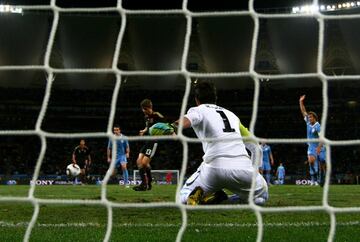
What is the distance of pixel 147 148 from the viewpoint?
9.45m

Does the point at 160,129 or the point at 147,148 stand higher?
the point at 160,129

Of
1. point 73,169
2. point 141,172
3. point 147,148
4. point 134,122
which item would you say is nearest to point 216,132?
point 147,148

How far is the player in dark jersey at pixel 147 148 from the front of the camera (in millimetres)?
8617

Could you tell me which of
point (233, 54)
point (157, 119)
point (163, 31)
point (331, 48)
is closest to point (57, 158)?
point (163, 31)

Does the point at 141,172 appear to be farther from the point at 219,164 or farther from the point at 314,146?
the point at 219,164

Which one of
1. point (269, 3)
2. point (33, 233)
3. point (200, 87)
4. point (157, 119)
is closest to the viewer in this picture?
point (33, 233)

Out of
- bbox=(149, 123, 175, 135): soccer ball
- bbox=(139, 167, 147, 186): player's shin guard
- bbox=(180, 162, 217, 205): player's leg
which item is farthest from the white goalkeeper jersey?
bbox=(139, 167, 147, 186): player's shin guard

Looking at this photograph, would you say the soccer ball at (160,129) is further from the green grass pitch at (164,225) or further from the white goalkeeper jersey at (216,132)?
the green grass pitch at (164,225)

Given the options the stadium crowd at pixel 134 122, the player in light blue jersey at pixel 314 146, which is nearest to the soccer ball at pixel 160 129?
the player in light blue jersey at pixel 314 146

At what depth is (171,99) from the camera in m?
31.1

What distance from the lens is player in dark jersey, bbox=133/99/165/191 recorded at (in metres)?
8.62

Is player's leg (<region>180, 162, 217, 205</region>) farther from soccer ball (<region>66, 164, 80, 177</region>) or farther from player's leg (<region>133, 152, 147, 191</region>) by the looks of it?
soccer ball (<region>66, 164, 80, 177</region>)

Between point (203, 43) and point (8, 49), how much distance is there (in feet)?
32.7

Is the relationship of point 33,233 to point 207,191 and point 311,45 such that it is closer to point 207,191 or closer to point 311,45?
point 207,191
